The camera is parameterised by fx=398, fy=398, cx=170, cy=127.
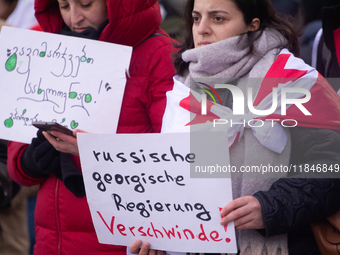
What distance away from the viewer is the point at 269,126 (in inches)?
55.0

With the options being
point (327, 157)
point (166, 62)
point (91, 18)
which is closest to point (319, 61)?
point (166, 62)

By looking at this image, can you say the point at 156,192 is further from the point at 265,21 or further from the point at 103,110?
the point at 265,21

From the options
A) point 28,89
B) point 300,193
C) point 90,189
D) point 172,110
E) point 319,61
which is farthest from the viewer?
point 319,61

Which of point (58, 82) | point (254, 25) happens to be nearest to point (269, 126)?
point (254, 25)

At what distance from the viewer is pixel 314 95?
1428mm

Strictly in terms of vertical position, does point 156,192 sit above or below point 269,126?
below

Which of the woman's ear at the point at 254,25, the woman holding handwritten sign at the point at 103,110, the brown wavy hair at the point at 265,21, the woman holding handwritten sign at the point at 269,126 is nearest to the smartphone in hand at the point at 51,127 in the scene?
the woman holding handwritten sign at the point at 103,110

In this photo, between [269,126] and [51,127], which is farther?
[51,127]

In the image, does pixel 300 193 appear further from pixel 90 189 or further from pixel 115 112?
pixel 115 112

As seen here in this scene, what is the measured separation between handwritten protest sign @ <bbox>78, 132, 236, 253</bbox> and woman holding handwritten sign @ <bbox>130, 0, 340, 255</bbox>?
7 cm

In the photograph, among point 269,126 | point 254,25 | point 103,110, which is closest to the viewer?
point 269,126

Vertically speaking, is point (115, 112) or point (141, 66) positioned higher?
point (141, 66)

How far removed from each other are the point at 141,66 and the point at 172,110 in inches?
13.7

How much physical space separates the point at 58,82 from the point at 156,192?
827mm
